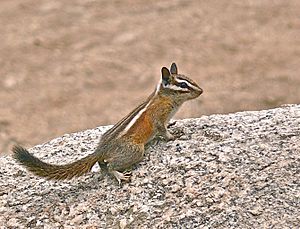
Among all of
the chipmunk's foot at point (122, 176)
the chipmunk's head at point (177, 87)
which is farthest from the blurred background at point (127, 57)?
the chipmunk's foot at point (122, 176)

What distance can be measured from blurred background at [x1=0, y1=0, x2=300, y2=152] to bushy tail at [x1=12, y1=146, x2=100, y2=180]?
413 cm

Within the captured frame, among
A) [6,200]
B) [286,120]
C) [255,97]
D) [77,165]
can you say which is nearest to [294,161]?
[286,120]

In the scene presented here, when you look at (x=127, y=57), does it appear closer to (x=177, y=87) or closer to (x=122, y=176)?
(x=177, y=87)

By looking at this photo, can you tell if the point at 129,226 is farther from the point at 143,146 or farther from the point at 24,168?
the point at 24,168

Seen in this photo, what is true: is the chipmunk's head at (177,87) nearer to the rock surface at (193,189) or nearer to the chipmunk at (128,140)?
the chipmunk at (128,140)

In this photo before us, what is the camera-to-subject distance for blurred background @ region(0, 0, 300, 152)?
8.45 metres

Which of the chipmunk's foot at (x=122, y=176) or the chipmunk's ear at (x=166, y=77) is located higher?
the chipmunk's ear at (x=166, y=77)

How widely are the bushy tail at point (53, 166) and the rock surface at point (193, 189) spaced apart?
0.08 metres

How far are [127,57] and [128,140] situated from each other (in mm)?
5579

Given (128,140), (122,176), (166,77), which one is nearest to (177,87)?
(166,77)

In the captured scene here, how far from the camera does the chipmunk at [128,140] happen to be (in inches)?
153

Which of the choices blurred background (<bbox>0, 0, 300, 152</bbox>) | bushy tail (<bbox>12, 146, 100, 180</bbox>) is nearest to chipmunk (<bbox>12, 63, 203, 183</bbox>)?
bushy tail (<bbox>12, 146, 100, 180</bbox>)

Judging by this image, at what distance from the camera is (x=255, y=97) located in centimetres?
845

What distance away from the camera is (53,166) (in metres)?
3.88
